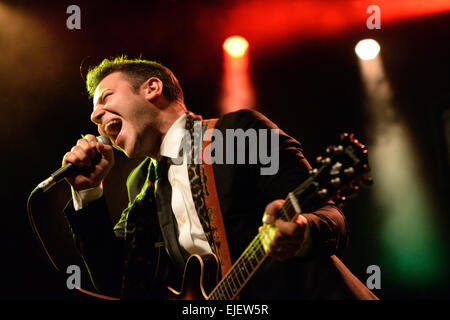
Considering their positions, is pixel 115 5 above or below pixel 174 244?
above

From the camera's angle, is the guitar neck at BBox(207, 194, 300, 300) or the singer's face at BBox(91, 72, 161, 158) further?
the singer's face at BBox(91, 72, 161, 158)

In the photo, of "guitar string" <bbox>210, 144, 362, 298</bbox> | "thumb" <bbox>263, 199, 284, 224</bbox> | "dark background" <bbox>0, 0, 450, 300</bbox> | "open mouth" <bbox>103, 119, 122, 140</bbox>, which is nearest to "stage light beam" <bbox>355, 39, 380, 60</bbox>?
"dark background" <bbox>0, 0, 450, 300</bbox>

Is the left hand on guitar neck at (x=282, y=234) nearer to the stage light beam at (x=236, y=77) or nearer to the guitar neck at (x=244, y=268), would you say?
the guitar neck at (x=244, y=268)

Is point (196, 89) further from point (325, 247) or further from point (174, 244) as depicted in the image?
point (325, 247)

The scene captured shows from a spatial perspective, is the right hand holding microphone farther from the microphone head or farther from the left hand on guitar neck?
the left hand on guitar neck

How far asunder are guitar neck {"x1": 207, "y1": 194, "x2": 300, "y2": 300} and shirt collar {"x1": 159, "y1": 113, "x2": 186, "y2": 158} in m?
0.69

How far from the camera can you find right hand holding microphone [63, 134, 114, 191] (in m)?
1.68

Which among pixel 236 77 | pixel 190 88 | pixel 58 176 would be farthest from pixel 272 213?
pixel 236 77

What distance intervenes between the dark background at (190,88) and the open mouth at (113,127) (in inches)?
41.1

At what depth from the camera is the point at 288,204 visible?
1118 mm

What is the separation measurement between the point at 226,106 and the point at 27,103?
5.04ft

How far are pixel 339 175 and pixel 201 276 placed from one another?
2.34 feet

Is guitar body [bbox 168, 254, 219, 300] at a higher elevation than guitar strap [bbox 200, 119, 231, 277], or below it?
below

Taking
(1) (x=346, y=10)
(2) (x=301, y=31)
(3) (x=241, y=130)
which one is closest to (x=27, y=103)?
(3) (x=241, y=130)
